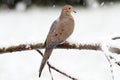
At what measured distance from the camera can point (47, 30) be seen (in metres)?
4.00

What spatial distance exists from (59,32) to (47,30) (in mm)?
2502

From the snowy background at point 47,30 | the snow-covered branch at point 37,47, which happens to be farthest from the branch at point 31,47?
Answer: the snowy background at point 47,30

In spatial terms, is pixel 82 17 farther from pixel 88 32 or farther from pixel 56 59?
pixel 56 59

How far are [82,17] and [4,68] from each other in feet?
7.98

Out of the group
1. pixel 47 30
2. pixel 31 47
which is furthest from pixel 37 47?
pixel 47 30

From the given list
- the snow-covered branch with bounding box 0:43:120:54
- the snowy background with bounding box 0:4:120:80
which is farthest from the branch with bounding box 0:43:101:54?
the snowy background with bounding box 0:4:120:80

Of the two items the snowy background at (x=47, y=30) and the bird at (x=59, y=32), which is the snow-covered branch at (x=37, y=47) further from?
the snowy background at (x=47, y=30)

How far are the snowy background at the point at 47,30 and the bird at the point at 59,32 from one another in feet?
0.85

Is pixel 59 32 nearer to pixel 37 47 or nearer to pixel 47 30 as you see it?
pixel 37 47

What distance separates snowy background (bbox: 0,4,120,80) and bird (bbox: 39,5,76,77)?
0.26 meters

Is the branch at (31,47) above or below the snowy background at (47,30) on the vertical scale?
above

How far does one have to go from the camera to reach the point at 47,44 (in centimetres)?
145

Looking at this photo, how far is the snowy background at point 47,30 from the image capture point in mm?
2281

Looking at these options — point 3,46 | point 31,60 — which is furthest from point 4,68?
point 3,46
